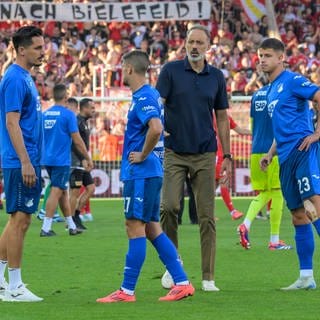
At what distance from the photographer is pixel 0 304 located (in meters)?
9.67

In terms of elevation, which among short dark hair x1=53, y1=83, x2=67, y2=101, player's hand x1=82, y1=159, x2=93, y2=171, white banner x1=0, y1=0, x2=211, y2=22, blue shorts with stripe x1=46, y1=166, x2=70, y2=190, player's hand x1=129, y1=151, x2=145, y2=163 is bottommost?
blue shorts with stripe x1=46, y1=166, x2=70, y2=190

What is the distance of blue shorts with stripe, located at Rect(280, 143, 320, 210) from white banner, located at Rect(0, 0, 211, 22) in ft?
62.9

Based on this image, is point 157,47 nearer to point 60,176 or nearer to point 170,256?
point 60,176

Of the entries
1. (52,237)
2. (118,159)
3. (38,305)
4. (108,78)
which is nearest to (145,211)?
(38,305)

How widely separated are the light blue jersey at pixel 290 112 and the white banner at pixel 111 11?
19.1m

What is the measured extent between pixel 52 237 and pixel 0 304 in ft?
23.2

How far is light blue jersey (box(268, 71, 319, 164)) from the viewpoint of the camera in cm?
1041

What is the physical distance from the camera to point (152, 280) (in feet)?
37.4

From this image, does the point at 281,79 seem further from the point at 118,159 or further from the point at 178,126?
the point at 118,159

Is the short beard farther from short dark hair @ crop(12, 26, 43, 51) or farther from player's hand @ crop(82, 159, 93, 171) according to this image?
player's hand @ crop(82, 159, 93, 171)

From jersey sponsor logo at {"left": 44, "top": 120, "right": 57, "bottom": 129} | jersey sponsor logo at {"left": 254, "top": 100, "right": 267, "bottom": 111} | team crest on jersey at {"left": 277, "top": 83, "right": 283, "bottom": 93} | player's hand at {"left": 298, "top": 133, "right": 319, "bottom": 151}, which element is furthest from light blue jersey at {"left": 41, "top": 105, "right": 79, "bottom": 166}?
player's hand at {"left": 298, "top": 133, "right": 319, "bottom": 151}

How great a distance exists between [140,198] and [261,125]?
5687 mm

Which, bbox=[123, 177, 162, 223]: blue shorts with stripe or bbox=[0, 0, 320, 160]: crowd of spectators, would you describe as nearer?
bbox=[123, 177, 162, 223]: blue shorts with stripe

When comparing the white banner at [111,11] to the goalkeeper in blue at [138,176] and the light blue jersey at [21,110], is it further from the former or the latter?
the goalkeeper in blue at [138,176]
